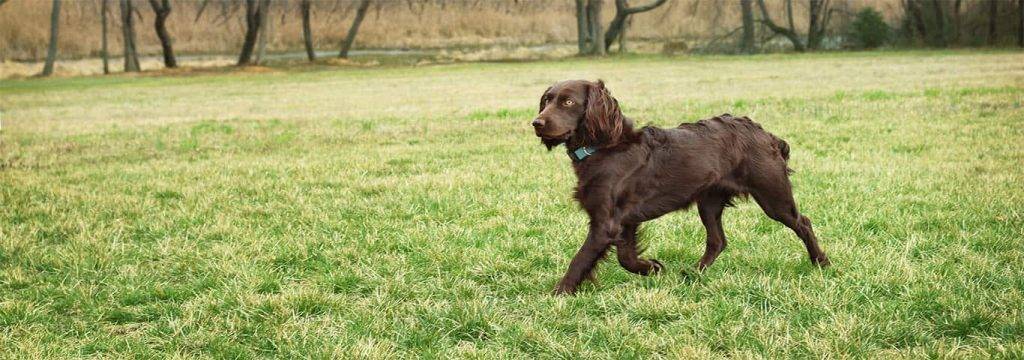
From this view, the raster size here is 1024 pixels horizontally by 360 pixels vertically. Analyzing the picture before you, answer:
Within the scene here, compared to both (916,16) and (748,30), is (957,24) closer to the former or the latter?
(916,16)

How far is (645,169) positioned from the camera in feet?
13.9

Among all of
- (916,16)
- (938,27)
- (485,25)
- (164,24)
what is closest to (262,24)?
(164,24)

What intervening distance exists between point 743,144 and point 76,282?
11.4ft

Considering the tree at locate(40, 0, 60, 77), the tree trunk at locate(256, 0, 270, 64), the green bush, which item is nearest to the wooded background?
the tree trunk at locate(256, 0, 270, 64)

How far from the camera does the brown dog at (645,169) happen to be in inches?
162

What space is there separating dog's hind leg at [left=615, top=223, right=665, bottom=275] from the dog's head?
447mm

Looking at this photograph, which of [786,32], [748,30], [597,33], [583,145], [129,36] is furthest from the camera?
[597,33]

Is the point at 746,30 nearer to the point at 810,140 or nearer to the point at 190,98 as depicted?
the point at 190,98

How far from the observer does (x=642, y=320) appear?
3.76m

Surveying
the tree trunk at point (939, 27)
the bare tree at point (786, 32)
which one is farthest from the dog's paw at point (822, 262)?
the bare tree at point (786, 32)

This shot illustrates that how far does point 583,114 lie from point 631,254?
0.74m

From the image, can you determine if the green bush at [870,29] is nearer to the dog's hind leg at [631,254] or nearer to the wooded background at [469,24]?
the wooded background at [469,24]

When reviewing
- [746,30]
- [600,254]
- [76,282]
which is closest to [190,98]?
[76,282]

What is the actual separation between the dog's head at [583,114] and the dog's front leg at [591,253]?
39 centimetres
